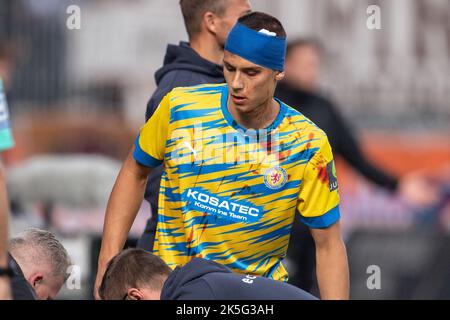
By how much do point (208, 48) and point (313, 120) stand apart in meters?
2.70

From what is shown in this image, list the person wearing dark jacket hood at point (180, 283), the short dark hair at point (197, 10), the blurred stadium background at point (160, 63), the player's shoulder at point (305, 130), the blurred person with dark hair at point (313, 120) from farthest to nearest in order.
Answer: the blurred stadium background at point (160, 63)
the blurred person with dark hair at point (313, 120)
the short dark hair at point (197, 10)
the player's shoulder at point (305, 130)
the person wearing dark jacket hood at point (180, 283)

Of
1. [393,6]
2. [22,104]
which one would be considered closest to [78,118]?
[22,104]

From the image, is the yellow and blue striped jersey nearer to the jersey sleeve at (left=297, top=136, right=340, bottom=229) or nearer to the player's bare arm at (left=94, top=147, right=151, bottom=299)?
the jersey sleeve at (left=297, top=136, right=340, bottom=229)

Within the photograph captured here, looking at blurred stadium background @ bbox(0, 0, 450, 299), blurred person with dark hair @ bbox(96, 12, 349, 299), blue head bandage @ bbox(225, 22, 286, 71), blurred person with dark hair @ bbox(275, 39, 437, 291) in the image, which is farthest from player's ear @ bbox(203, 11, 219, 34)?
blurred stadium background @ bbox(0, 0, 450, 299)

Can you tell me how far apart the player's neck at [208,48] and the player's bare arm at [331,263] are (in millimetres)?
1201

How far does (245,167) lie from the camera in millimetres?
5172

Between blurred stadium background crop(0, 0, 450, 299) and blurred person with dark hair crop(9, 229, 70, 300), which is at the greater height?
blurred person with dark hair crop(9, 229, 70, 300)

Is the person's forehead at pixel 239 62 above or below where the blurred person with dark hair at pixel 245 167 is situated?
above

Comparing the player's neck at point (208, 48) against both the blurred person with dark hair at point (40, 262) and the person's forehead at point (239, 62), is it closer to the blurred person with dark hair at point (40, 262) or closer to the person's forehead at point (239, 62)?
the person's forehead at point (239, 62)

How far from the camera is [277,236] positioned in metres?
5.29

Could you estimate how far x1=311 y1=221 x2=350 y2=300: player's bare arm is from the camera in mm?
5168

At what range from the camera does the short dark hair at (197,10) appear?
6004 millimetres

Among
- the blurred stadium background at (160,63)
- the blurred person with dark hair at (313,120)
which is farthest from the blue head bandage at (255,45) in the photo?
the blurred stadium background at (160,63)

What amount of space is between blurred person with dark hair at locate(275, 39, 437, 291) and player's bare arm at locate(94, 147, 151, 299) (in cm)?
320
